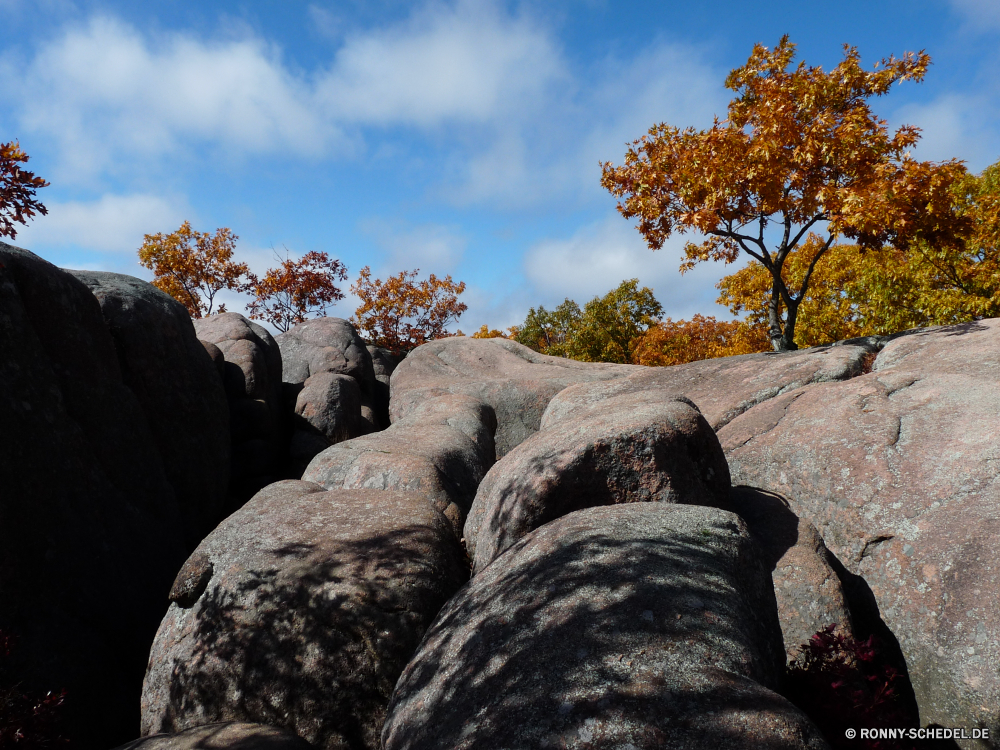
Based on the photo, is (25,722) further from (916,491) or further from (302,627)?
(916,491)

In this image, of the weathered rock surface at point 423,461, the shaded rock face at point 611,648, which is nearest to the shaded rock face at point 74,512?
the weathered rock surface at point 423,461

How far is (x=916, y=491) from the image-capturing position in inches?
236

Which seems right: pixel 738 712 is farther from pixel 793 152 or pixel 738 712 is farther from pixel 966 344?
pixel 793 152

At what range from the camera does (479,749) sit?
3.26 meters

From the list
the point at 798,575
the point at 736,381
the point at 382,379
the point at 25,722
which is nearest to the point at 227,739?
the point at 25,722

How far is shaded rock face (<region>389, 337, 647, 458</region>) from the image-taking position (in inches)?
585

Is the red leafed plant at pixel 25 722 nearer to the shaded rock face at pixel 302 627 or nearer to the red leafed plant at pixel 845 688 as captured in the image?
the shaded rock face at pixel 302 627

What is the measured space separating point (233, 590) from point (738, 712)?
4703mm

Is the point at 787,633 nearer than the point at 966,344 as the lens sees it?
Yes

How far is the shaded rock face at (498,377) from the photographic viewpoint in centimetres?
1486

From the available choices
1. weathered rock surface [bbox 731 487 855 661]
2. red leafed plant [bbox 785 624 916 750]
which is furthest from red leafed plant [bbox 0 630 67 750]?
weathered rock surface [bbox 731 487 855 661]

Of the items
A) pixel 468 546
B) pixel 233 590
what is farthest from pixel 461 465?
pixel 233 590

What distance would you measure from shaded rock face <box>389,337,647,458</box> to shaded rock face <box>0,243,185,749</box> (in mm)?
7600

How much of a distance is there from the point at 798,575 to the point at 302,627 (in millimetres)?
4556
